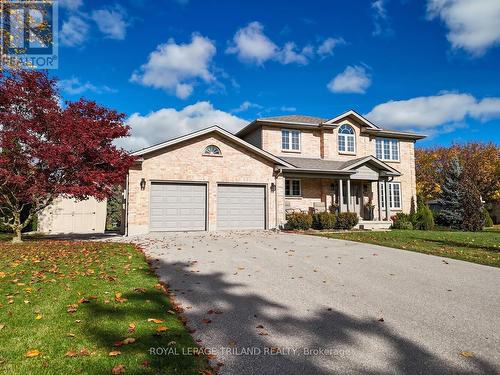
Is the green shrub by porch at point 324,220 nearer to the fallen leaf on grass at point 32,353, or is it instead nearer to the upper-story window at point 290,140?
the upper-story window at point 290,140

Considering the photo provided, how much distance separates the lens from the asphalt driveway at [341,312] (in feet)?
12.1

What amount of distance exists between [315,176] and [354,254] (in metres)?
11.0

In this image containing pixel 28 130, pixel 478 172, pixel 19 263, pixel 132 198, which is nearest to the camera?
pixel 19 263

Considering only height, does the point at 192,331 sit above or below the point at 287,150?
below

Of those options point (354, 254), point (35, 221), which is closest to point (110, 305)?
point (354, 254)

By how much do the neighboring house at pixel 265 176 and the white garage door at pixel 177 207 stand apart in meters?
0.05

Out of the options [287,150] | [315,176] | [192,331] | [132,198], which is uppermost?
[287,150]

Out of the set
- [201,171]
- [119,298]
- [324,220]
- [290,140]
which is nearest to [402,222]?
[324,220]

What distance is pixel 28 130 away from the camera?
11836 mm

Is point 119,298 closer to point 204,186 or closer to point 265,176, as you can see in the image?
point 204,186

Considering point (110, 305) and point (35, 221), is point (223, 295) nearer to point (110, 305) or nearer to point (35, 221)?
point (110, 305)

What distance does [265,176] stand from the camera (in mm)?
18891

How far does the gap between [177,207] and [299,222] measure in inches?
256

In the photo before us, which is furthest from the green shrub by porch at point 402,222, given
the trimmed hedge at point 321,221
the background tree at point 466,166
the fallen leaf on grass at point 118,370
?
the fallen leaf on grass at point 118,370
